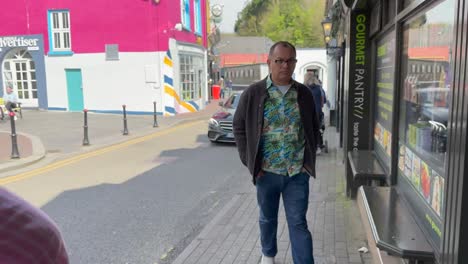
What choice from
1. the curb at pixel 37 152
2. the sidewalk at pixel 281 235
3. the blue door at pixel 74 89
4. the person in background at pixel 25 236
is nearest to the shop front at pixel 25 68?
the blue door at pixel 74 89

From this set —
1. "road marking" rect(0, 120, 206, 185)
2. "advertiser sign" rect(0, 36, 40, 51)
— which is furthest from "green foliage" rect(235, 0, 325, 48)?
"road marking" rect(0, 120, 206, 185)

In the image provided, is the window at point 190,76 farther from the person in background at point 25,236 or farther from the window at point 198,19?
the person in background at point 25,236

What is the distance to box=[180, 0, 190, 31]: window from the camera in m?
22.5

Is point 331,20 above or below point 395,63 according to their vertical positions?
above

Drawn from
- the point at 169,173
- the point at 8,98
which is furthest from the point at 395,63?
the point at 8,98

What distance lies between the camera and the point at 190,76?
2364 centimetres

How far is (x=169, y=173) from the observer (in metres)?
8.31

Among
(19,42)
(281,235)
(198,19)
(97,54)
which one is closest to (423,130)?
(281,235)

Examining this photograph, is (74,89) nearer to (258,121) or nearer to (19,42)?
(19,42)

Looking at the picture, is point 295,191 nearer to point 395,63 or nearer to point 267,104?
point 267,104

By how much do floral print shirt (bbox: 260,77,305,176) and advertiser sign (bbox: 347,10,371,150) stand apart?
2901 millimetres

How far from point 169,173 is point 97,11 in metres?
15.0

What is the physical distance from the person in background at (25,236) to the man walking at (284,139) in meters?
2.45

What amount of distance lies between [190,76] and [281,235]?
1962 cm
